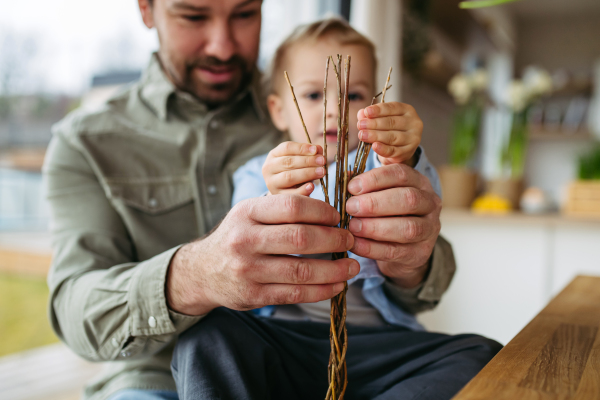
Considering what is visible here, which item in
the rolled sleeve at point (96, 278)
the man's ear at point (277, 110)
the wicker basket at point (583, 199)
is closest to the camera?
the rolled sleeve at point (96, 278)

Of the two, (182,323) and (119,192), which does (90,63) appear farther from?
(182,323)

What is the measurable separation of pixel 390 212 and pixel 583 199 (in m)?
2.38

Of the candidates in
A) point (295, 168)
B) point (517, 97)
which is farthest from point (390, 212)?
point (517, 97)

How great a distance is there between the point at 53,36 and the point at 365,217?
6.47ft

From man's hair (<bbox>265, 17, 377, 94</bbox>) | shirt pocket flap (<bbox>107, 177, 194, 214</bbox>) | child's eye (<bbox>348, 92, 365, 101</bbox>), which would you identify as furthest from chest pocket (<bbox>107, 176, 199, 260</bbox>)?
child's eye (<bbox>348, 92, 365, 101</bbox>)

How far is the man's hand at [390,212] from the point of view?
70 centimetres

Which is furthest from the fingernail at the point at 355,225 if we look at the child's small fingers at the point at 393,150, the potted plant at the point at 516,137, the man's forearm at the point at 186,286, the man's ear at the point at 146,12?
the potted plant at the point at 516,137

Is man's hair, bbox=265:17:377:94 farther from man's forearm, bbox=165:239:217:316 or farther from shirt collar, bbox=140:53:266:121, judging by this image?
man's forearm, bbox=165:239:217:316

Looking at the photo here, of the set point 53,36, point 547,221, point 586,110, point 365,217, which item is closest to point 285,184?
point 365,217

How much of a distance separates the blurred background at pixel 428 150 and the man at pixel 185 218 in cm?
53

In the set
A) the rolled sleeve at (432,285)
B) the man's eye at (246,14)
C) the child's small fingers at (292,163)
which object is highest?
the man's eye at (246,14)

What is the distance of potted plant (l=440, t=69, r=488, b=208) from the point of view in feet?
9.44

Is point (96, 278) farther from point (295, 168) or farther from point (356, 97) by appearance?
point (356, 97)

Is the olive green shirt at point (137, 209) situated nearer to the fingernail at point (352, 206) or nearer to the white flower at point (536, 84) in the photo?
the fingernail at point (352, 206)
